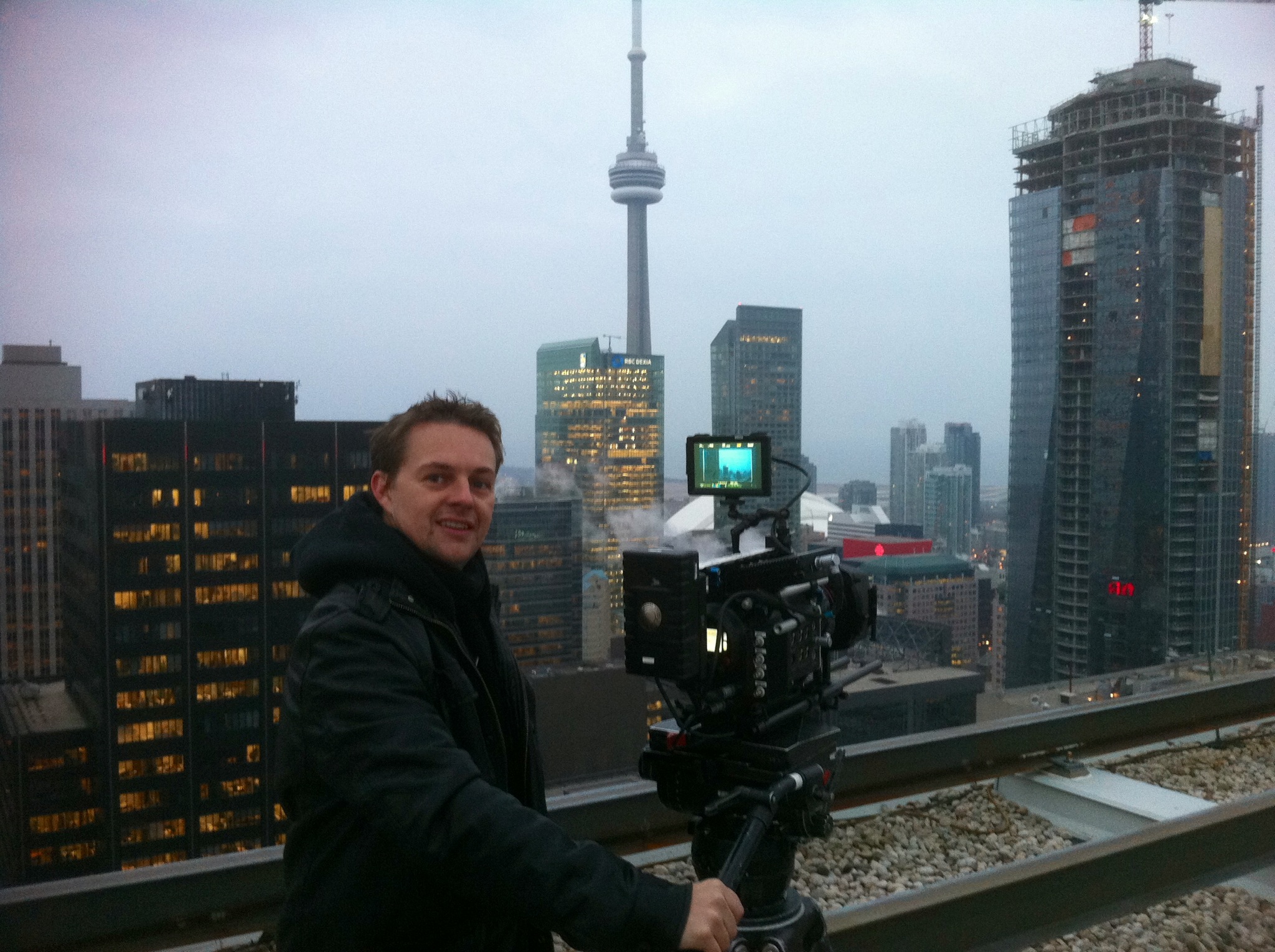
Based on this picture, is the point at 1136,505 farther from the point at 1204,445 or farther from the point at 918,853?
the point at 918,853


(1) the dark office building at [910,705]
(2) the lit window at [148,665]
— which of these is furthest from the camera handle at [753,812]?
(2) the lit window at [148,665]

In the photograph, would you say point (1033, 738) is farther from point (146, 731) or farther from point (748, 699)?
point (146, 731)

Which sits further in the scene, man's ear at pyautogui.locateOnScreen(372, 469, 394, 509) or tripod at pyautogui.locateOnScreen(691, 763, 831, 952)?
tripod at pyautogui.locateOnScreen(691, 763, 831, 952)

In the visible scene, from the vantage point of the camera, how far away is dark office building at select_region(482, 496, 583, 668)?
10.3 ft

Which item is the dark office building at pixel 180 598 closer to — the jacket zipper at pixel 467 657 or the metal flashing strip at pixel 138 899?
the metal flashing strip at pixel 138 899

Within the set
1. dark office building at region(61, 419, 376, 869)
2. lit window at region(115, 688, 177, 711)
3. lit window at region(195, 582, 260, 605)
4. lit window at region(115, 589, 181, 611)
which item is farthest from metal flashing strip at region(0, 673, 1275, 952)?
lit window at region(115, 688, 177, 711)

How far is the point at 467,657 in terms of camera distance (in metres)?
0.92

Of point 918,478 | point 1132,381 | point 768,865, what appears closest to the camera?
point 768,865

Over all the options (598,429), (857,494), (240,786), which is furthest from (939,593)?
(240,786)

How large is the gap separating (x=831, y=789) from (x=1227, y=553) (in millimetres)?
5455

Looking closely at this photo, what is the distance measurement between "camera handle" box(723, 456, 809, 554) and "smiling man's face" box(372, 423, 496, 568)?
2.15 feet

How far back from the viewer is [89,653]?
4.46 m

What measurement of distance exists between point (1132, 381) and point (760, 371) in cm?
439

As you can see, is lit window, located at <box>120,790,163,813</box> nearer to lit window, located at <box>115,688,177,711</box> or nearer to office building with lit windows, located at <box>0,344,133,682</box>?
lit window, located at <box>115,688,177,711</box>
